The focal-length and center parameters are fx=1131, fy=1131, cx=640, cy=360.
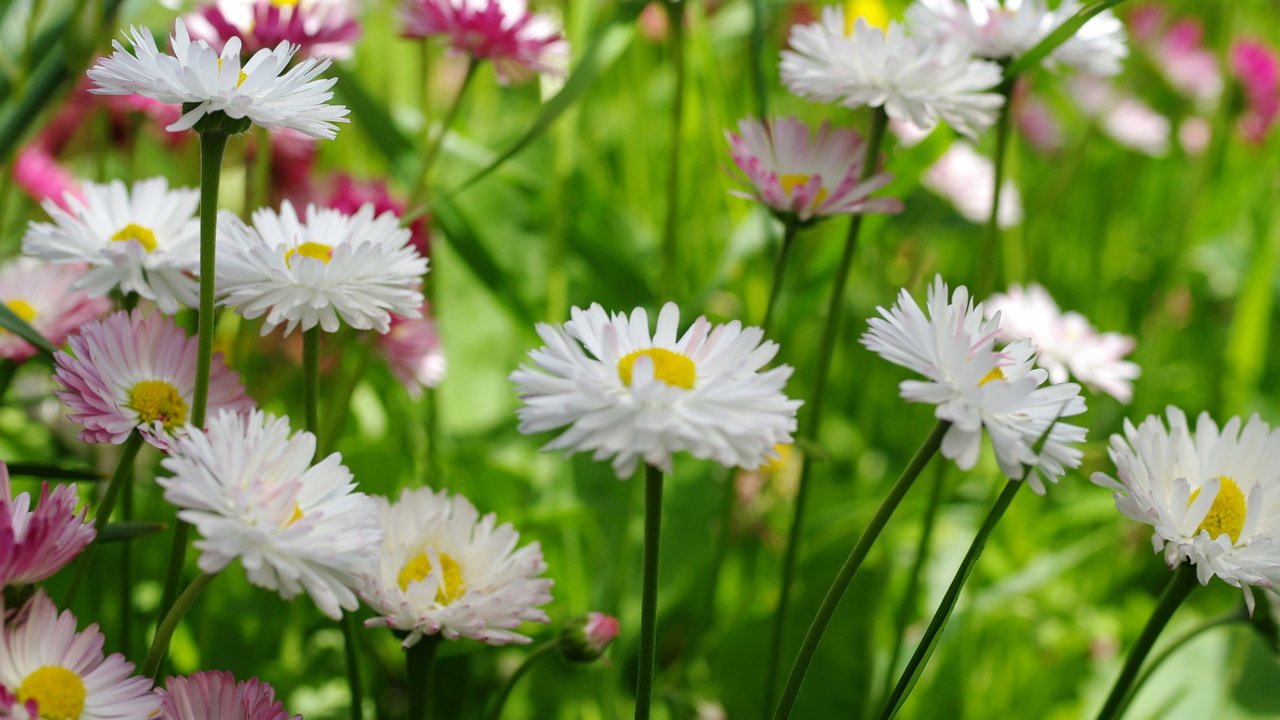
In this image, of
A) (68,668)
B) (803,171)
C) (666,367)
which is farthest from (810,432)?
(68,668)

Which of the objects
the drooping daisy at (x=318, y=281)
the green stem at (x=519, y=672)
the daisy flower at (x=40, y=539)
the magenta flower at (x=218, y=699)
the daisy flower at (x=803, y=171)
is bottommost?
the green stem at (x=519, y=672)

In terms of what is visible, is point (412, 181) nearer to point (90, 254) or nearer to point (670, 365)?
point (90, 254)

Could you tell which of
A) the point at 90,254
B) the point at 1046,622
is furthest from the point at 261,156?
the point at 1046,622

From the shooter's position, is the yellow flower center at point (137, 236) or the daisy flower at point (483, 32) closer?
the yellow flower center at point (137, 236)

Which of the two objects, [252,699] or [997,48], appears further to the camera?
[997,48]

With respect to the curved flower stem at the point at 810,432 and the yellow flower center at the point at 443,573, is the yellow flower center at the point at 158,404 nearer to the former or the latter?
the yellow flower center at the point at 443,573

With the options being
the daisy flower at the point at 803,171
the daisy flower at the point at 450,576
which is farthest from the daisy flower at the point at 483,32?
the daisy flower at the point at 450,576
